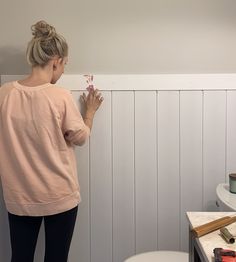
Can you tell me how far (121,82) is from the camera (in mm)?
1712

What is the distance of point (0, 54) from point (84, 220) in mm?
955

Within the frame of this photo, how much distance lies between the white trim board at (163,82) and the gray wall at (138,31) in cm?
4

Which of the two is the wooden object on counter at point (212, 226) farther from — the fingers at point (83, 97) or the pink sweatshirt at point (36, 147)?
the fingers at point (83, 97)

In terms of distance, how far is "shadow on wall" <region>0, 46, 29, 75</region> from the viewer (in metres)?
1.76

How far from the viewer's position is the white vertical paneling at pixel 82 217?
5.76 ft

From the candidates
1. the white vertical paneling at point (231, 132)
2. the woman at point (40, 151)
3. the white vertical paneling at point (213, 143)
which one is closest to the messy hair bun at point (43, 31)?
the woman at point (40, 151)

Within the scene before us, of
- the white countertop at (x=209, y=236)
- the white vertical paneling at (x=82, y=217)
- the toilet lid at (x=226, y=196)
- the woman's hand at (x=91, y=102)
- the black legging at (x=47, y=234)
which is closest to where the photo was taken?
the white countertop at (x=209, y=236)

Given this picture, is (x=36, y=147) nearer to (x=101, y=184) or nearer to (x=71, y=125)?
(x=71, y=125)

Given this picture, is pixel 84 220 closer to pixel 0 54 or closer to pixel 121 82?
pixel 121 82

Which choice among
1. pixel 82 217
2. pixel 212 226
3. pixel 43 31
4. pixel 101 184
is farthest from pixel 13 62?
pixel 212 226

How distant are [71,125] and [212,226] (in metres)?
0.66

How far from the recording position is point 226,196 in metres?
1.43

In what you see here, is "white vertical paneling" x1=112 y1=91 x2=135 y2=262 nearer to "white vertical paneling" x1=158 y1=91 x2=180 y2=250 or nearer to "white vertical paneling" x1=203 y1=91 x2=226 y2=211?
"white vertical paneling" x1=158 y1=91 x2=180 y2=250

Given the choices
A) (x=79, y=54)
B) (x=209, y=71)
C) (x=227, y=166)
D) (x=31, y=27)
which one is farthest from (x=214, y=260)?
(x=31, y=27)
